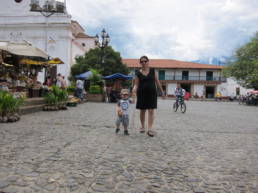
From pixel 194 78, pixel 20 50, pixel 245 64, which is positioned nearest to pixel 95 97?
pixel 20 50

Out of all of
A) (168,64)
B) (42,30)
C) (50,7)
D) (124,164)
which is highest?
(50,7)

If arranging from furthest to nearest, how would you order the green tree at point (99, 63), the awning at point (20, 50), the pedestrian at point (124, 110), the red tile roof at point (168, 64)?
the red tile roof at point (168, 64), the green tree at point (99, 63), the awning at point (20, 50), the pedestrian at point (124, 110)

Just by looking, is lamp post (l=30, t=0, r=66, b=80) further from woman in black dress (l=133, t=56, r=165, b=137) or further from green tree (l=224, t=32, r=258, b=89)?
woman in black dress (l=133, t=56, r=165, b=137)

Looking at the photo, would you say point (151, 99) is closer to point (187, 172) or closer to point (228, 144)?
point (228, 144)

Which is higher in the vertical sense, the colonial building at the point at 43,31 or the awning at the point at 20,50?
the colonial building at the point at 43,31

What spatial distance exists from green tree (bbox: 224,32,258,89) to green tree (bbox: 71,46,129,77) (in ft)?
46.9

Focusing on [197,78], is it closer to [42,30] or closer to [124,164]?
[42,30]

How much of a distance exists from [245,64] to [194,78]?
21.0 metres

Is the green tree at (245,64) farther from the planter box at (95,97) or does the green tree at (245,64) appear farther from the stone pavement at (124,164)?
the stone pavement at (124,164)

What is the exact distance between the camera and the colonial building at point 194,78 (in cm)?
5119

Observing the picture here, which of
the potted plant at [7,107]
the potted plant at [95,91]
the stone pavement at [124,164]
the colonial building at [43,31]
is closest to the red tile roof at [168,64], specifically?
the colonial building at [43,31]

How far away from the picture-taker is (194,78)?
5134 centimetres

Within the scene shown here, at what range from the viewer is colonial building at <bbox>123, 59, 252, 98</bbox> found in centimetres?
5119

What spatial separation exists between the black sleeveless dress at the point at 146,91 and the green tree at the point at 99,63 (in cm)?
2664
